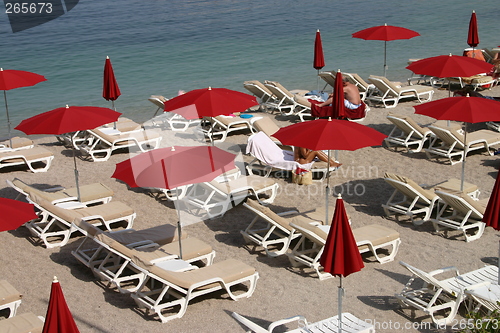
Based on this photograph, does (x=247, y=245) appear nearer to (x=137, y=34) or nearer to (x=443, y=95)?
(x=443, y=95)

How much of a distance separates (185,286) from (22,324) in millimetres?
1444

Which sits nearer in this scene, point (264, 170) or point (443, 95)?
point (264, 170)

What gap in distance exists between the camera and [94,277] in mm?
6840

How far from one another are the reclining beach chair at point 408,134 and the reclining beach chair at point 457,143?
0.16m

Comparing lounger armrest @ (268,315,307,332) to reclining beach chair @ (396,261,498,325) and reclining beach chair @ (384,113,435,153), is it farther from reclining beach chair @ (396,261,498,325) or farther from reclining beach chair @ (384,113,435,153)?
reclining beach chair @ (384,113,435,153)

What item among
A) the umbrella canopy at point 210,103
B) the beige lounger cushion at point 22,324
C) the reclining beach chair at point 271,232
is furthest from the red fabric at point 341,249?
the umbrella canopy at point 210,103

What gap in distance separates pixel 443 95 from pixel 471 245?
8035mm

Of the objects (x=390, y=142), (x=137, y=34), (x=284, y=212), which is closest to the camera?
(x=284, y=212)

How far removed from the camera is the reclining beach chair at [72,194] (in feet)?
27.0

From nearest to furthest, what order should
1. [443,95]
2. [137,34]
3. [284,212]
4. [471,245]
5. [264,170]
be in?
1. [471,245]
2. [284,212]
3. [264,170]
4. [443,95]
5. [137,34]

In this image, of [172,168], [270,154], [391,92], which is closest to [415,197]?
[270,154]

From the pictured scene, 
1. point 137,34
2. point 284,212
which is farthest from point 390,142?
point 137,34

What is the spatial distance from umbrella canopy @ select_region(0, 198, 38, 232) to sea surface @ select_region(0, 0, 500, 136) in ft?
35.6

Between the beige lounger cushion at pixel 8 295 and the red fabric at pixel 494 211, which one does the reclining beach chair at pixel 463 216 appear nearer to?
the red fabric at pixel 494 211
